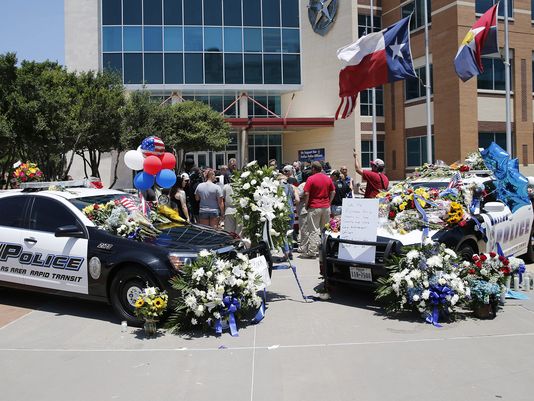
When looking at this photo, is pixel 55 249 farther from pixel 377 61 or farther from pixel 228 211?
pixel 377 61

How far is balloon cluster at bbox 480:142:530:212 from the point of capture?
29.3ft

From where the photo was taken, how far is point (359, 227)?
280 inches

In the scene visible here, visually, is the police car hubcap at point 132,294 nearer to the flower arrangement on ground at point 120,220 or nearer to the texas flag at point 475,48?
the flower arrangement on ground at point 120,220

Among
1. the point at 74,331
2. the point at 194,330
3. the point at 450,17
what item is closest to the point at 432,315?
the point at 194,330

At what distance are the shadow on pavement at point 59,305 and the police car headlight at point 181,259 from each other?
124cm

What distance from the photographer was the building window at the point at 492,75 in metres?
30.6

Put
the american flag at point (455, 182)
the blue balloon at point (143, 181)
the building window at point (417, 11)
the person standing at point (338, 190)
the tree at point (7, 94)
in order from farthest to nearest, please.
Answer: the building window at point (417, 11), the tree at point (7, 94), the person standing at point (338, 190), the blue balloon at point (143, 181), the american flag at point (455, 182)

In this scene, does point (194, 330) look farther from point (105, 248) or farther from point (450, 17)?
point (450, 17)

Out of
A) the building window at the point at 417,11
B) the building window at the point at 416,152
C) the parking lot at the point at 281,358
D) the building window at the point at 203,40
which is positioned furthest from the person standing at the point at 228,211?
the building window at the point at 417,11

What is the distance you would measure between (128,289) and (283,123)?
2870cm

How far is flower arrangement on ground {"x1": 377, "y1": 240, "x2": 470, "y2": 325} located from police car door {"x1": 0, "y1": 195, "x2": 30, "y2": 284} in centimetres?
484

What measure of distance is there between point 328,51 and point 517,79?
12.3m

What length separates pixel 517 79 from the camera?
31.7 m

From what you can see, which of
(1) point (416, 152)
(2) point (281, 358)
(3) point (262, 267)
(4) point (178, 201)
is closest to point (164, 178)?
(4) point (178, 201)
